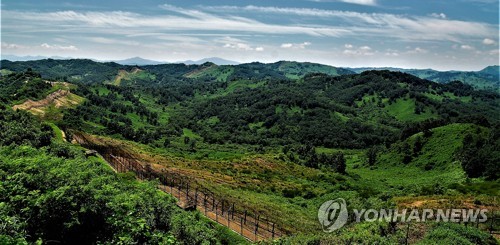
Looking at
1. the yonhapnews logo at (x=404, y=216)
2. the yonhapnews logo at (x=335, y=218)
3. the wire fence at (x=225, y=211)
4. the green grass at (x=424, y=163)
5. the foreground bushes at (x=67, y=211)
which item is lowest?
the green grass at (x=424, y=163)

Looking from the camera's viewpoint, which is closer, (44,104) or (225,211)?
(225,211)

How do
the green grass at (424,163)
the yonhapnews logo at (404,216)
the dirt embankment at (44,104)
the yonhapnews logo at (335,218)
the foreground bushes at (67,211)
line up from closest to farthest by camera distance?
the foreground bushes at (67,211)
the yonhapnews logo at (404,216)
the yonhapnews logo at (335,218)
the green grass at (424,163)
the dirt embankment at (44,104)

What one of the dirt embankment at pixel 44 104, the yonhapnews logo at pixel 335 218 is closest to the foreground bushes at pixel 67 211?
the yonhapnews logo at pixel 335 218

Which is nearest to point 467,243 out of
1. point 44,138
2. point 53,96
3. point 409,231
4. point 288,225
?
point 409,231

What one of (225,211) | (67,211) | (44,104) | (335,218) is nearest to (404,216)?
(335,218)

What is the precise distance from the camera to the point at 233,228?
40062 millimetres

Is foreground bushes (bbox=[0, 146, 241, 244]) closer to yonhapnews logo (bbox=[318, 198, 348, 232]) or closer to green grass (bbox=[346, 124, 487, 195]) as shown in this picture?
yonhapnews logo (bbox=[318, 198, 348, 232])

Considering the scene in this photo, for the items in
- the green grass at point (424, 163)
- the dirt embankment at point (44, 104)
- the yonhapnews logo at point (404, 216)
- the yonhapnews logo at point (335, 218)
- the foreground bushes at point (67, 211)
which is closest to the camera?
the foreground bushes at point (67, 211)

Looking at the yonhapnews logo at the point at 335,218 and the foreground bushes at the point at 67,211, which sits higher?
the foreground bushes at the point at 67,211

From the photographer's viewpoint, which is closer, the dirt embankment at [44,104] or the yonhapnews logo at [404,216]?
the yonhapnews logo at [404,216]

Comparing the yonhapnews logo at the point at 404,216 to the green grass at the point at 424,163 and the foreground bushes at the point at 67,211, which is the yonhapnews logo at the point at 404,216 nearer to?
the foreground bushes at the point at 67,211

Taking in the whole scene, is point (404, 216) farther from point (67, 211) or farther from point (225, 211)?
point (67, 211)

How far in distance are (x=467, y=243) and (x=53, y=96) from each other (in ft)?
674

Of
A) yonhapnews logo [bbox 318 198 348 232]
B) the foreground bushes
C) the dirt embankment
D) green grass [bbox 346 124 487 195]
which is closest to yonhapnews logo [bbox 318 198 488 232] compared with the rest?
yonhapnews logo [bbox 318 198 348 232]
